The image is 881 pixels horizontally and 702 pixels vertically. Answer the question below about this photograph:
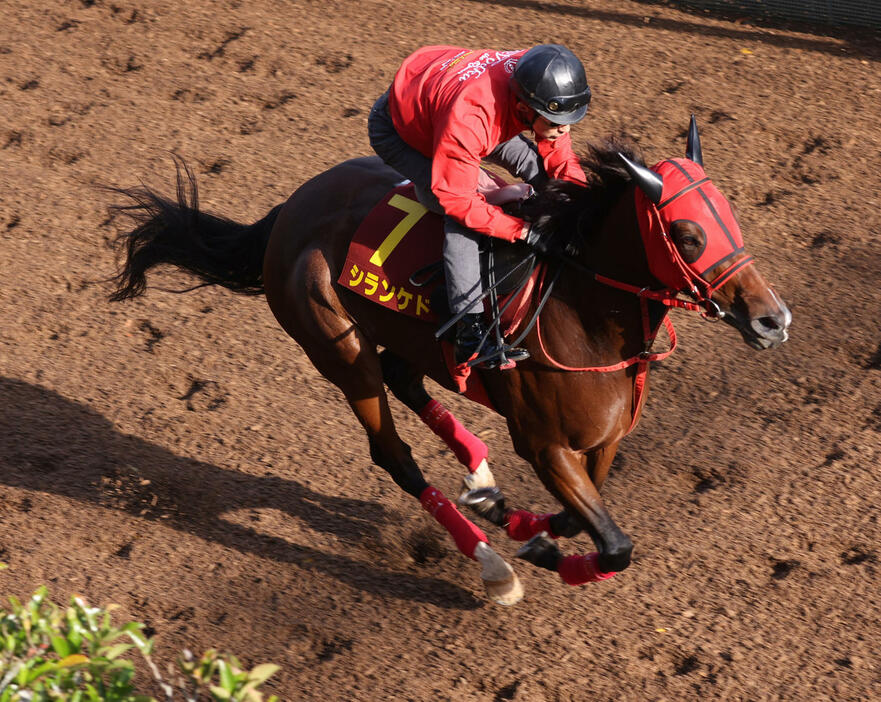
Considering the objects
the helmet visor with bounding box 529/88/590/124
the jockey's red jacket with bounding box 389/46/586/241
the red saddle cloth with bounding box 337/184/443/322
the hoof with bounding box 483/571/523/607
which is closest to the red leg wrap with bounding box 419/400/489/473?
the hoof with bounding box 483/571/523/607

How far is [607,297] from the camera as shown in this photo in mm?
3891

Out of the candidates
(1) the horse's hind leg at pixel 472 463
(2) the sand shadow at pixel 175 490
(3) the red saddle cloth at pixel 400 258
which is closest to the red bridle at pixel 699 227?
(3) the red saddle cloth at pixel 400 258

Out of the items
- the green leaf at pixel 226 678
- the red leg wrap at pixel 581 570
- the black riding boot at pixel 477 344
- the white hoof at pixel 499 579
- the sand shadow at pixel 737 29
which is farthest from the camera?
the sand shadow at pixel 737 29

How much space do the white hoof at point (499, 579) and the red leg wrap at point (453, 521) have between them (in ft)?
0.31

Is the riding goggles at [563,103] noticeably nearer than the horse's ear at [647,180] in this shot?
Answer: No

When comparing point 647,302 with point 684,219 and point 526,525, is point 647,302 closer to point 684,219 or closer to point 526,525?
point 684,219

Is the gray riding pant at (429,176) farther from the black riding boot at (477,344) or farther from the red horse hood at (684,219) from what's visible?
the red horse hood at (684,219)

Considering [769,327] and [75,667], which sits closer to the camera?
[75,667]

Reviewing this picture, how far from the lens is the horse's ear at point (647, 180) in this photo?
3.47 meters

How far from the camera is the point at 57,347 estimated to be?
20.8 ft

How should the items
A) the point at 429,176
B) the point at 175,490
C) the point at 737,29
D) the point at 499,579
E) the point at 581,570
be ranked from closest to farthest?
the point at 429,176 → the point at 581,570 → the point at 499,579 → the point at 175,490 → the point at 737,29

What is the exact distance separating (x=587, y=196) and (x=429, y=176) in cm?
68

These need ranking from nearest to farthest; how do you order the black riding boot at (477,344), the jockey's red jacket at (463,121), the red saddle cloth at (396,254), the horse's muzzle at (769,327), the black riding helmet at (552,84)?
1. the horse's muzzle at (769,327)
2. the black riding helmet at (552,84)
3. the jockey's red jacket at (463,121)
4. the black riding boot at (477,344)
5. the red saddle cloth at (396,254)

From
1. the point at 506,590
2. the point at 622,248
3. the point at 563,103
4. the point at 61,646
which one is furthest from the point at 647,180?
the point at 61,646
